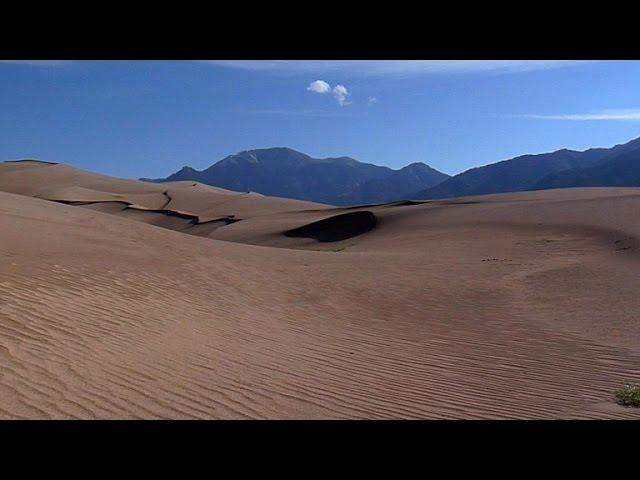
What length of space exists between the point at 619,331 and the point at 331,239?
66.2 feet

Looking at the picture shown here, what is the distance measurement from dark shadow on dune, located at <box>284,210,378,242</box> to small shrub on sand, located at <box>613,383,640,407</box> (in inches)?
885

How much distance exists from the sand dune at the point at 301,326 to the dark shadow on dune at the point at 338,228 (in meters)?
10.8

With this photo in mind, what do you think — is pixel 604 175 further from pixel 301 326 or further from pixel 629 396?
pixel 629 396

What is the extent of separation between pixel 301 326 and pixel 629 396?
4.13 metres

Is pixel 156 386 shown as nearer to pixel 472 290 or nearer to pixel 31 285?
pixel 31 285

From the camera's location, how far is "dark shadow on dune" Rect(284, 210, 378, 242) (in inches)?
1142

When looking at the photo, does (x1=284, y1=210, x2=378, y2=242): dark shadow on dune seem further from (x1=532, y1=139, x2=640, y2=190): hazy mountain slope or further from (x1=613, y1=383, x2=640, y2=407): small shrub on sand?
(x1=532, y1=139, x2=640, y2=190): hazy mountain slope

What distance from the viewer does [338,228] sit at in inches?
1179

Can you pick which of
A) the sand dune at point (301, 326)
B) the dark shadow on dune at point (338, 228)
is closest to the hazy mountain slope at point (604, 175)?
the dark shadow on dune at point (338, 228)

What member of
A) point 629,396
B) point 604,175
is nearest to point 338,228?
point 629,396

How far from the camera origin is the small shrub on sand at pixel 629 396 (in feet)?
17.7

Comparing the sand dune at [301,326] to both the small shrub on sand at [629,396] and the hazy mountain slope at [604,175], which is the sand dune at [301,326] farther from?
the hazy mountain slope at [604,175]

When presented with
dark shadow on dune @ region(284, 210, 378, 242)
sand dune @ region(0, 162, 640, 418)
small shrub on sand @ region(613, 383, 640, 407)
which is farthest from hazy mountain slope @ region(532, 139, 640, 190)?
small shrub on sand @ region(613, 383, 640, 407)
